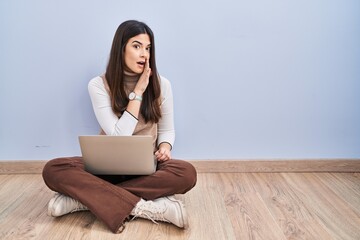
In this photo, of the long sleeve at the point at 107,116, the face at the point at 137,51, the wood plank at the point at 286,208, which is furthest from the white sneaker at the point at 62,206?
the wood plank at the point at 286,208

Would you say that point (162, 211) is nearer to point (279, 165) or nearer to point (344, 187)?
point (279, 165)

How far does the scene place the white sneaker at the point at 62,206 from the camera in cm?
131

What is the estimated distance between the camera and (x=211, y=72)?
170cm

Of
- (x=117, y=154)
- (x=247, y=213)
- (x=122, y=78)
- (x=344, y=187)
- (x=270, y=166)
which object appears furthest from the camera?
(x=270, y=166)

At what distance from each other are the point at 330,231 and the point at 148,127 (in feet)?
2.58

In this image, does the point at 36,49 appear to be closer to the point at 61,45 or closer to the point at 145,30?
the point at 61,45

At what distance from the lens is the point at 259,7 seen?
1.64 meters

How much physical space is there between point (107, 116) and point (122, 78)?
6.6 inches

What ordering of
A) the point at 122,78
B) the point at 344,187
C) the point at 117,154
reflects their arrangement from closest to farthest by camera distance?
the point at 117,154, the point at 122,78, the point at 344,187

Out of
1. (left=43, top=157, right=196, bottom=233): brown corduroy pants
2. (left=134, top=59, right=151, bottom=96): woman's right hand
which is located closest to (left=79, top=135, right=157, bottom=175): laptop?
(left=43, top=157, right=196, bottom=233): brown corduroy pants

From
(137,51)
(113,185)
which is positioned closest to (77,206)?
(113,185)

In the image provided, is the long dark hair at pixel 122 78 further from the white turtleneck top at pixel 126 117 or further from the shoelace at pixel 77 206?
the shoelace at pixel 77 206

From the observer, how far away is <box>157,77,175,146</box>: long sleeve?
5.06 feet

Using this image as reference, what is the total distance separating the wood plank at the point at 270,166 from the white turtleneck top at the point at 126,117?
0.29 m
